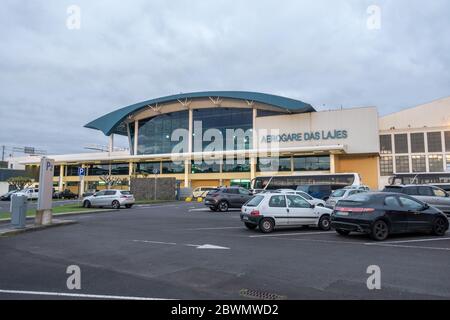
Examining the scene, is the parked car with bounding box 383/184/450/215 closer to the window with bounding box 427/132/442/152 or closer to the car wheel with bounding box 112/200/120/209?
the car wheel with bounding box 112/200/120/209

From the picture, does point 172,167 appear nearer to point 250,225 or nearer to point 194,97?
point 194,97

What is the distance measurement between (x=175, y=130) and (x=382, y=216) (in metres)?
56.9

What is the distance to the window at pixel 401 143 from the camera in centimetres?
5322

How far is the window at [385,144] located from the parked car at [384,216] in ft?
148

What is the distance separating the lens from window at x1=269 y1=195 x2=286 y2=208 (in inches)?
534

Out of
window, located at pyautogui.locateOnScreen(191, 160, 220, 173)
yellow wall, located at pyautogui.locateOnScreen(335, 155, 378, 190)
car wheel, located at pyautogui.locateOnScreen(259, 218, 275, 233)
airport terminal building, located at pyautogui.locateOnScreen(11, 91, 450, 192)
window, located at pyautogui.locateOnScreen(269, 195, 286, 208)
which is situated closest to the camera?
car wheel, located at pyautogui.locateOnScreen(259, 218, 275, 233)

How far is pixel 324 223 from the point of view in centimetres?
1417

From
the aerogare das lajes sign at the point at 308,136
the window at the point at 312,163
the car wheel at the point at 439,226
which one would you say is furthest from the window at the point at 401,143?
the car wheel at the point at 439,226

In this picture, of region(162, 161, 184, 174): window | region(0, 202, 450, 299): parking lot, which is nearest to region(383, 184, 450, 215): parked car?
region(0, 202, 450, 299): parking lot

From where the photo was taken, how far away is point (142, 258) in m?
8.88

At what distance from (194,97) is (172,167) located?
12.8m

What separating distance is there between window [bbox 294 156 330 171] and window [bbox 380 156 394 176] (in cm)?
851
